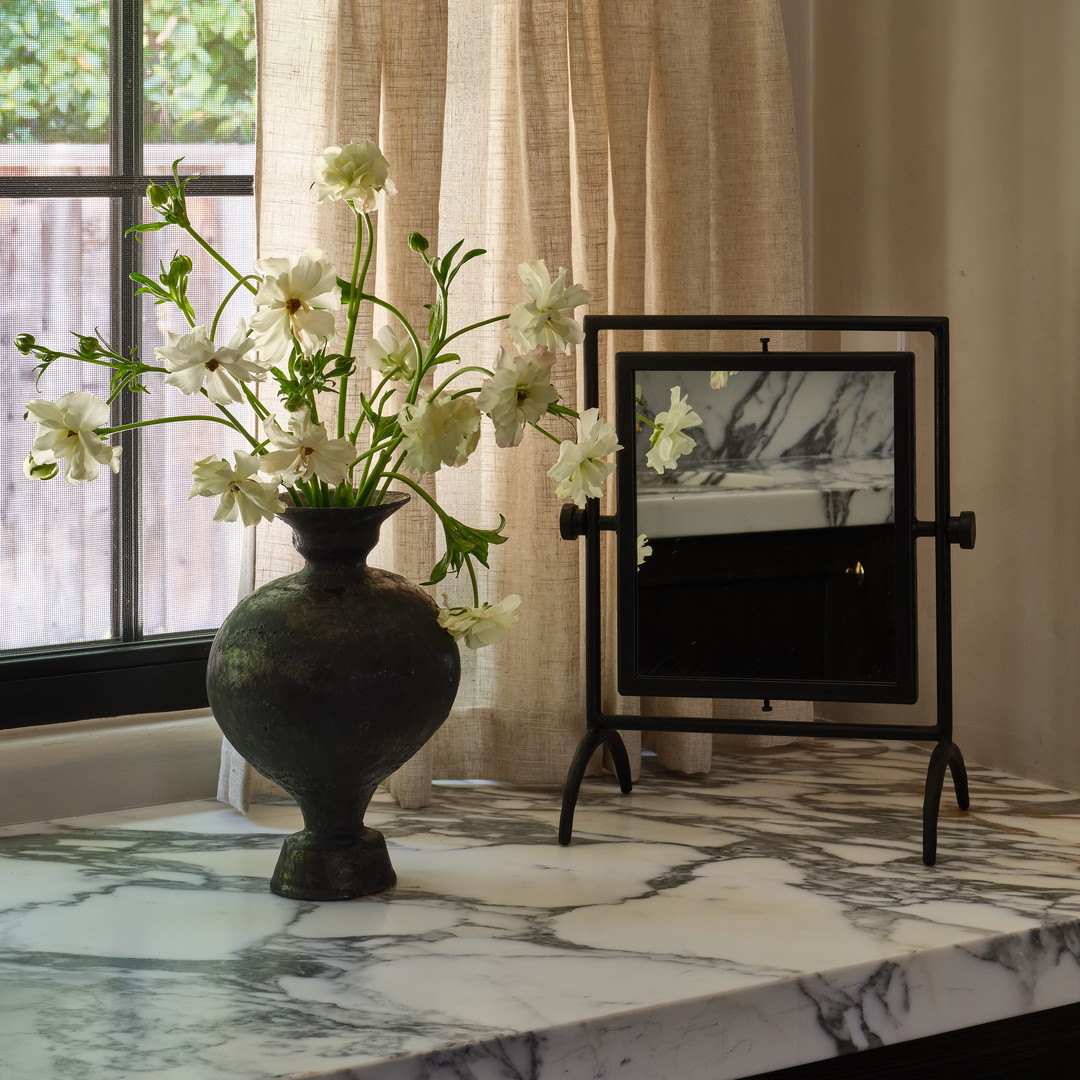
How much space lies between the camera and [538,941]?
43.9 inches

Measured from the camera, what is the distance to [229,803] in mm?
1486

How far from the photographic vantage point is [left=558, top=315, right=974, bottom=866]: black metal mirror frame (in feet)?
4.41

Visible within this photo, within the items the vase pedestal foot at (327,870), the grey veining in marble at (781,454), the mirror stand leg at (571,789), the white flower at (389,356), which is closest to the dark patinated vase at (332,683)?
the vase pedestal foot at (327,870)

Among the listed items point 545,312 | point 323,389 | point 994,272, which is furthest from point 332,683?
point 994,272

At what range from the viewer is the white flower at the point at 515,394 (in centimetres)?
111

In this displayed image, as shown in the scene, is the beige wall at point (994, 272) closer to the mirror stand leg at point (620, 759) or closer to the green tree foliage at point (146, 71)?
the mirror stand leg at point (620, 759)

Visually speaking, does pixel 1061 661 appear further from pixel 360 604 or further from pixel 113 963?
pixel 113 963

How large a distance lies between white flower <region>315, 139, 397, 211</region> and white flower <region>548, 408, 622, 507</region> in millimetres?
268

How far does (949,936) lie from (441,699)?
0.48 metres

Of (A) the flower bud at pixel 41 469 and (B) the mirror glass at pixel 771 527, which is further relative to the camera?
(B) the mirror glass at pixel 771 527

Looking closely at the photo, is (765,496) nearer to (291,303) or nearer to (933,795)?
(933,795)

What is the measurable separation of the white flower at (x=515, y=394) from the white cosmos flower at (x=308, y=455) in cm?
13

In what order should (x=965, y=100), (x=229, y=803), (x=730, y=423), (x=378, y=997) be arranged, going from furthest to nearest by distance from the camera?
(x=965, y=100), (x=229, y=803), (x=730, y=423), (x=378, y=997)

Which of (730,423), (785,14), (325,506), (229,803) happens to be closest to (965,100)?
(785,14)
